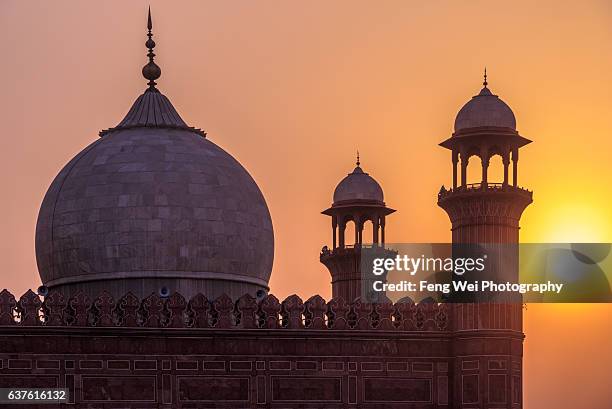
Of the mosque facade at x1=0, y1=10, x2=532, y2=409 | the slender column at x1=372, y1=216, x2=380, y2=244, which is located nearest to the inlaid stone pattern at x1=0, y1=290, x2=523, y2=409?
the mosque facade at x1=0, y1=10, x2=532, y2=409

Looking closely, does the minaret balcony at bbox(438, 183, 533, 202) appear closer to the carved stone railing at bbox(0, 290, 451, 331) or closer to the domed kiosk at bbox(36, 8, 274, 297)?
the carved stone railing at bbox(0, 290, 451, 331)

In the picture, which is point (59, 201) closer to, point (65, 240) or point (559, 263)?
point (65, 240)

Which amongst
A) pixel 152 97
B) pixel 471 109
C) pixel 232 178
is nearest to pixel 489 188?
pixel 471 109

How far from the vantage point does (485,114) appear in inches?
1832

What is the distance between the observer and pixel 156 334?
44844mm

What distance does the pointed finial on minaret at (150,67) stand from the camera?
53.3 m

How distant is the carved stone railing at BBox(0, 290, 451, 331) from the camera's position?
44.7 m

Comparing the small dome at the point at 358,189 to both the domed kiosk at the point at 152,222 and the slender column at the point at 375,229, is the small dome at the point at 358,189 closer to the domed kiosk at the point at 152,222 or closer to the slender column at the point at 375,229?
the slender column at the point at 375,229

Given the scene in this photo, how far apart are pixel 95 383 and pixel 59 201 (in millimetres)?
8072

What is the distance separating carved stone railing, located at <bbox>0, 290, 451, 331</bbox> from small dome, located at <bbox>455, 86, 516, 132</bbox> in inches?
214

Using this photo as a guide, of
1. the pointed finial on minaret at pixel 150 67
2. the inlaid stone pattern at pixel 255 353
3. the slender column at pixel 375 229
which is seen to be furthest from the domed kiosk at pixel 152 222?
the slender column at pixel 375 229

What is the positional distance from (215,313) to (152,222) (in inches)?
182

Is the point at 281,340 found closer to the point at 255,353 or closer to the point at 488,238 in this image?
the point at 255,353

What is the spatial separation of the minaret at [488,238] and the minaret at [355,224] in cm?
1244
